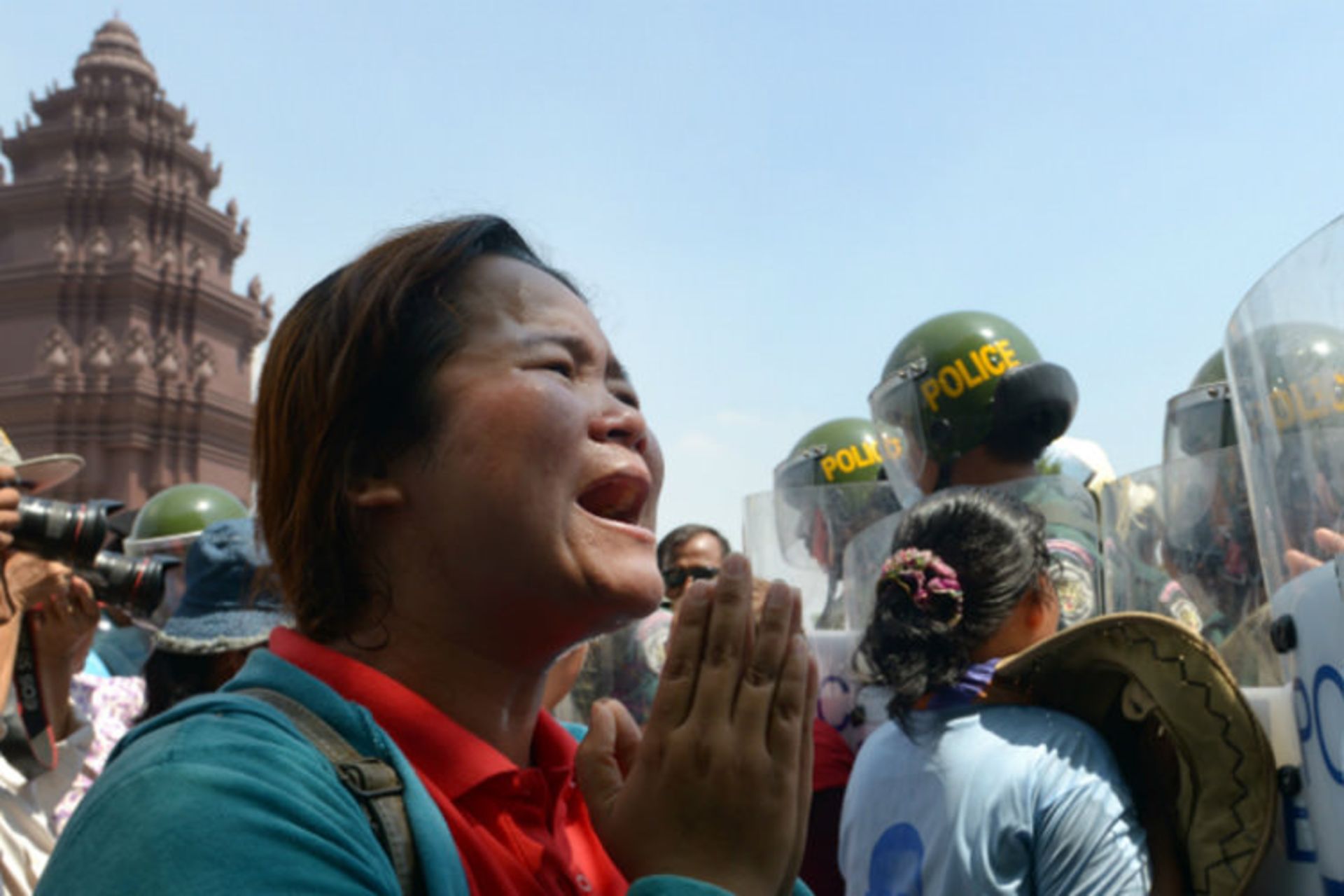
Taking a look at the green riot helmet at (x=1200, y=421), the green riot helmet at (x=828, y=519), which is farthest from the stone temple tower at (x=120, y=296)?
the green riot helmet at (x=1200, y=421)

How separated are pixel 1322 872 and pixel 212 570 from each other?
263 centimetres

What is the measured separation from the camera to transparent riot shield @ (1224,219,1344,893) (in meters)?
1.51

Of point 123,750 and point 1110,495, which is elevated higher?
point 1110,495

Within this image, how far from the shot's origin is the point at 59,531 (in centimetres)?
336

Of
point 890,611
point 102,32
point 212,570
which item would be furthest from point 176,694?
point 102,32

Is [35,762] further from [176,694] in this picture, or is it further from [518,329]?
[518,329]

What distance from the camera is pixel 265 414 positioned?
1.37 metres

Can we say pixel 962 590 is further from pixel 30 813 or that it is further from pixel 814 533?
pixel 30 813

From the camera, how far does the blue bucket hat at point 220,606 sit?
10.3 ft

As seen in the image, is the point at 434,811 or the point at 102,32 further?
the point at 102,32

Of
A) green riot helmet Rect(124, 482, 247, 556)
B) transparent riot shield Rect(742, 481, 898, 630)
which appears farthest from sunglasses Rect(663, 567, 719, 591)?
green riot helmet Rect(124, 482, 247, 556)

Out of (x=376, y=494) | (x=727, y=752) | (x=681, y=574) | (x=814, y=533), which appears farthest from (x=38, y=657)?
(x=727, y=752)

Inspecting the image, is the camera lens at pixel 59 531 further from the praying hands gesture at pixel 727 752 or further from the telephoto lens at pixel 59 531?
the praying hands gesture at pixel 727 752

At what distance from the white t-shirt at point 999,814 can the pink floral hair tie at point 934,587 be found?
0.69 feet
